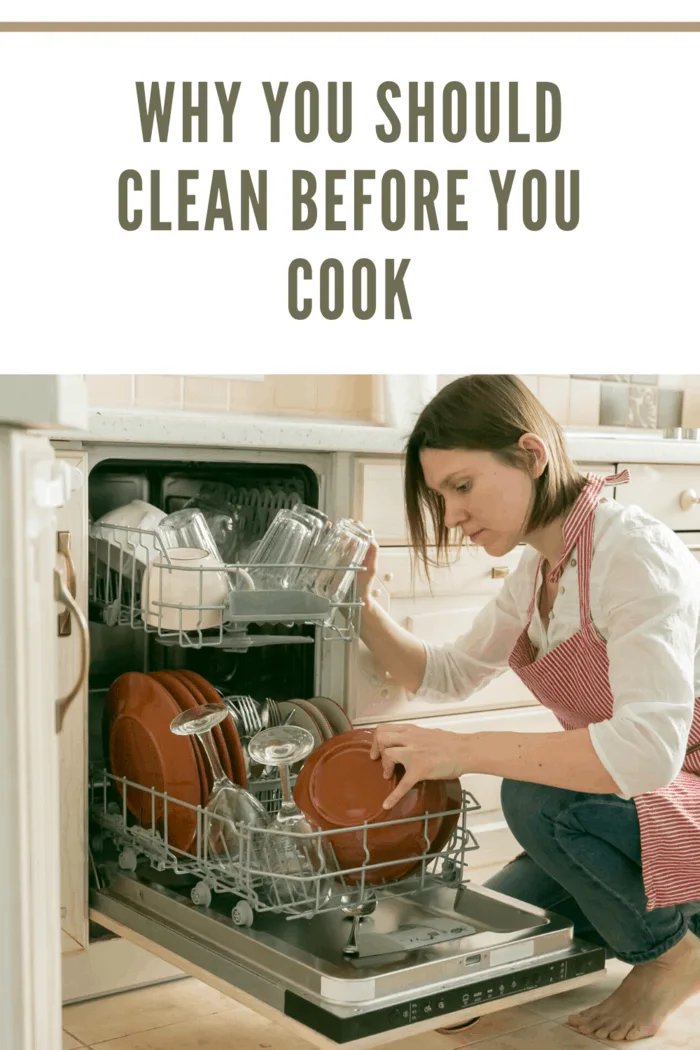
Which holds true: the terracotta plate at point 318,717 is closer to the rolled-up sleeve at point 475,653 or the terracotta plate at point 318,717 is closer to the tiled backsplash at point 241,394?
the rolled-up sleeve at point 475,653

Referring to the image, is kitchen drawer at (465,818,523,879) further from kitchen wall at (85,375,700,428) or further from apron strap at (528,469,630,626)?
kitchen wall at (85,375,700,428)

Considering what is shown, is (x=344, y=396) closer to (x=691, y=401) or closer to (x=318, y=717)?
(x=318, y=717)

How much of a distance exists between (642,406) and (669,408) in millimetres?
103

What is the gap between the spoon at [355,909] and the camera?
1369 millimetres

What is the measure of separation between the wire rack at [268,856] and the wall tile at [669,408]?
6.93 feet

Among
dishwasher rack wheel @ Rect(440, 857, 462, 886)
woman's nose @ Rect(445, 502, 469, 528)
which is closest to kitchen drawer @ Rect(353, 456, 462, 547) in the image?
woman's nose @ Rect(445, 502, 469, 528)

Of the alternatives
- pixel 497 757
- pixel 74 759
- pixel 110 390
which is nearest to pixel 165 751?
pixel 74 759

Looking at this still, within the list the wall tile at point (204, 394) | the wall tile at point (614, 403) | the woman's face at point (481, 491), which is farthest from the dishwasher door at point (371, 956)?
the wall tile at point (614, 403)

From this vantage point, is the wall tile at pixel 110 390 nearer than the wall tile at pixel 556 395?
Yes

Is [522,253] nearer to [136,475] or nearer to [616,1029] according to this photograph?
[136,475]

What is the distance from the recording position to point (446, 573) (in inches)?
79.1

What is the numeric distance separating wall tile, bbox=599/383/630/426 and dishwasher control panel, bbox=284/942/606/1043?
2.11 meters

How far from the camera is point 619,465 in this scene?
7.48ft

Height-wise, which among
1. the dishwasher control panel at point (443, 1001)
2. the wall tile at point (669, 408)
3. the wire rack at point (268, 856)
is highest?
the wall tile at point (669, 408)
